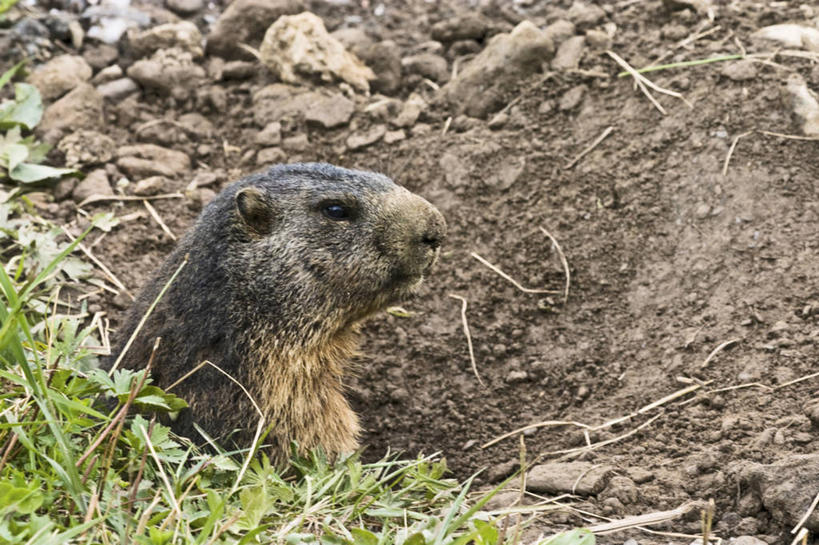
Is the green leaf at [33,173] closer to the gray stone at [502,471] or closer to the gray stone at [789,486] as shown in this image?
the gray stone at [502,471]

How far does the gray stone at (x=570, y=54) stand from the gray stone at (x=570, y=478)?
345 centimetres

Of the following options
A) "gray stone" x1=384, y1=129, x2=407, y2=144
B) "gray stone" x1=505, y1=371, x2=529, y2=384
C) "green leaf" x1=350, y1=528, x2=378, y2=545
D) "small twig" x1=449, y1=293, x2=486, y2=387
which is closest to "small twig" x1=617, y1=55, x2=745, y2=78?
"gray stone" x1=384, y1=129, x2=407, y2=144

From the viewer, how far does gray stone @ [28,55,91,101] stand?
7457 millimetres

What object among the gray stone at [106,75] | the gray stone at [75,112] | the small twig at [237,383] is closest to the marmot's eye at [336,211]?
the small twig at [237,383]

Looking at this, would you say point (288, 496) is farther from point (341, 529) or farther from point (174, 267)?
point (174, 267)

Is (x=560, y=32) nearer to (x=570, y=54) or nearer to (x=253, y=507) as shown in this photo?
(x=570, y=54)

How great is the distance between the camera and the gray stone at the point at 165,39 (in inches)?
310

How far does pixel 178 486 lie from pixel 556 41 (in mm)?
4913

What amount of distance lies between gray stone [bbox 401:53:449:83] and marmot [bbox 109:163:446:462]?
112 inches

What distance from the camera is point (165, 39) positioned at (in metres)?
7.91

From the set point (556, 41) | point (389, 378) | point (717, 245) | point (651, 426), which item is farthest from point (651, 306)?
point (556, 41)

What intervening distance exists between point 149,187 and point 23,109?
1129 mm

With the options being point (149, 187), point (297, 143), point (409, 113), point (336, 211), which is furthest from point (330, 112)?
point (336, 211)

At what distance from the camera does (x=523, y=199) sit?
267 inches
